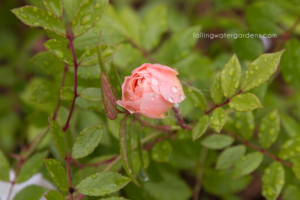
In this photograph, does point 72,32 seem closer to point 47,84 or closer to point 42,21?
point 42,21

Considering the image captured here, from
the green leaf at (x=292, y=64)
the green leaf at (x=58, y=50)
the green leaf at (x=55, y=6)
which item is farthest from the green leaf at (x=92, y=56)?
the green leaf at (x=292, y=64)

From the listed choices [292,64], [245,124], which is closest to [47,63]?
[245,124]

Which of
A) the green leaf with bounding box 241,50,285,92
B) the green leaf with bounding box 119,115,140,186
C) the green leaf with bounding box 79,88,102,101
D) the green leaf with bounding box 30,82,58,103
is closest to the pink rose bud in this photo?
the green leaf with bounding box 119,115,140,186

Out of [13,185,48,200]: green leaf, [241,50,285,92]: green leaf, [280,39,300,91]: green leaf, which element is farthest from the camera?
[280,39,300,91]: green leaf

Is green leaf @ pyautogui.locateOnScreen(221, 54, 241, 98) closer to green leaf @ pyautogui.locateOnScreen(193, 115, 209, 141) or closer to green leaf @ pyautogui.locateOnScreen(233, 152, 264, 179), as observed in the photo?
green leaf @ pyautogui.locateOnScreen(193, 115, 209, 141)

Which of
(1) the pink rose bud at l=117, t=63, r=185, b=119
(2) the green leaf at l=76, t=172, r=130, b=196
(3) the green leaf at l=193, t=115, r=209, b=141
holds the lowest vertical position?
(2) the green leaf at l=76, t=172, r=130, b=196

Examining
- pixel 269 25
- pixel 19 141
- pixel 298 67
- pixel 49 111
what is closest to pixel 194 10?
pixel 269 25

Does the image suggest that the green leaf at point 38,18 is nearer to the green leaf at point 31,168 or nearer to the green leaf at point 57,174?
the green leaf at point 57,174
